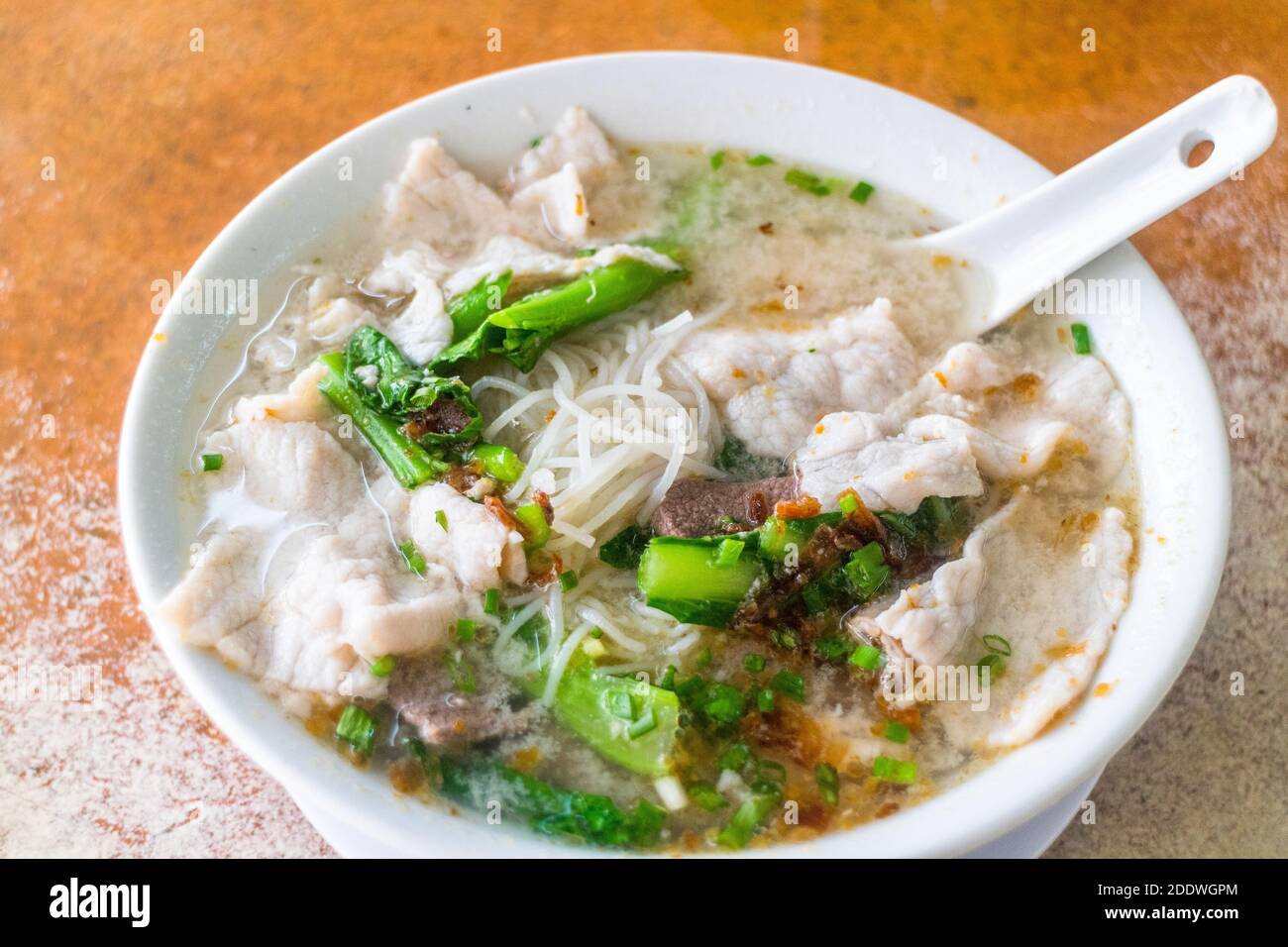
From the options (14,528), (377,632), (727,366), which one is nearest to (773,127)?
(727,366)

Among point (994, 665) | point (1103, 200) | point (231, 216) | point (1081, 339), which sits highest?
point (1103, 200)

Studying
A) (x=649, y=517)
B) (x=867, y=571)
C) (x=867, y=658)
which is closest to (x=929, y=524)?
(x=867, y=571)

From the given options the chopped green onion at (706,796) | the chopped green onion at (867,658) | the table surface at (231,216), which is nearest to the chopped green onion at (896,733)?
the chopped green onion at (867,658)

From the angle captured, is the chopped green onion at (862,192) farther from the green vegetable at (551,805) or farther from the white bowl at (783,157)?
the green vegetable at (551,805)

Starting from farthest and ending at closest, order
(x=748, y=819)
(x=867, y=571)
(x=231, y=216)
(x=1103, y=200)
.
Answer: (x=231, y=216) < (x=1103, y=200) < (x=867, y=571) < (x=748, y=819)

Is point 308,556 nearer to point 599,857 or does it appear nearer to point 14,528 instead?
point 599,857

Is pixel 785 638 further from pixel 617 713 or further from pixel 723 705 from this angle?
pixel 617 713
